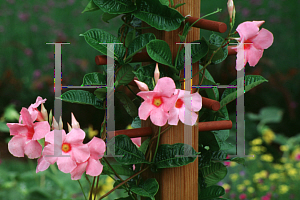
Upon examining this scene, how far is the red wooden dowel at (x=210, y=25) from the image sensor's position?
714 millimetres

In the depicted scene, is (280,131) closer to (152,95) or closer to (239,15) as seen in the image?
(239,15)

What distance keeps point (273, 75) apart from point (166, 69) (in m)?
2.41

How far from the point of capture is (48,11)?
2.88 metres

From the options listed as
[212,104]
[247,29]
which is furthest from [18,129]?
[247,29]

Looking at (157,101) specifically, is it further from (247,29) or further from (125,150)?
(247,29)

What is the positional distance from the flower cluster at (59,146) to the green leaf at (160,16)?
29 centimetres

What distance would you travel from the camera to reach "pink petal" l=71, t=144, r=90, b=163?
0.68 metres

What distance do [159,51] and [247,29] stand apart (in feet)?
0.70

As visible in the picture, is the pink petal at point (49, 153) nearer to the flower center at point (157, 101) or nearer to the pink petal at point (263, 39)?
the flower center at point (157, 101)

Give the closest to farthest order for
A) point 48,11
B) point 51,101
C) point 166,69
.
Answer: point 166,69 < point 51,101 < point 48,11

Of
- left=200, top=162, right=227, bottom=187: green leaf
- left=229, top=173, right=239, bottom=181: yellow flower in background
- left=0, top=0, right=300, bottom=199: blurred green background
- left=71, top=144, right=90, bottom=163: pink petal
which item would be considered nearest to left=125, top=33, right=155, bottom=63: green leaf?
left=71, top=144, right=90, bottom=163: pink petal

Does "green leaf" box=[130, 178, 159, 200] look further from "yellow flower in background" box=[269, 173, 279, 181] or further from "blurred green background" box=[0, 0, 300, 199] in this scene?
"blurred green background" box=[0, 0, 300, 199]

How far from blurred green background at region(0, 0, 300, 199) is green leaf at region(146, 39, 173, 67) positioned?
2.01 m

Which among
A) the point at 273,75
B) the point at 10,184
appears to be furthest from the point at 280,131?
the point at 10,184
